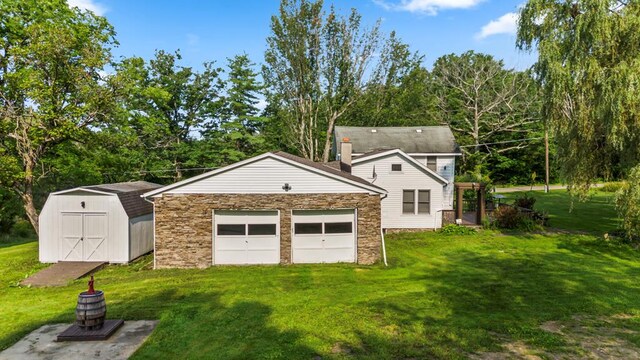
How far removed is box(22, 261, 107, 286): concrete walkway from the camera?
13.4m

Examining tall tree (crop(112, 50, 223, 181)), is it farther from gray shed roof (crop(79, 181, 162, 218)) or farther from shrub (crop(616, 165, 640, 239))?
shrub (crop(616, 165, 640, 239))

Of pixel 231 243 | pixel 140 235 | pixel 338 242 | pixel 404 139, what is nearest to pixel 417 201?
pixel 404 139

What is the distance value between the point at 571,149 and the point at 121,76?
25.9 metres

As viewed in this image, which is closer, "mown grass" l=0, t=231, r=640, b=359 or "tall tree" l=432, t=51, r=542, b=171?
"mown grass" l=0, t=231, r=640, b=359

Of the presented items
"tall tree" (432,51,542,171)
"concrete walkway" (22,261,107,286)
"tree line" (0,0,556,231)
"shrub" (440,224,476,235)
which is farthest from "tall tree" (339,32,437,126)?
"concrete walkway" (22,261,107,286)

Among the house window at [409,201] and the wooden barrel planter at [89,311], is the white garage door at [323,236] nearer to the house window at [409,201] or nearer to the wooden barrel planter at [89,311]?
the wooden barrel planter at [89,311]

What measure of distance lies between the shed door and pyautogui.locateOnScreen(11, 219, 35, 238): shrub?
22202mm

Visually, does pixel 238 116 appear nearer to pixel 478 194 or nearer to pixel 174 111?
pixel 174 111

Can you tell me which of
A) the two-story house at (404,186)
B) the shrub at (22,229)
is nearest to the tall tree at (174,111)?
the shrub at (22,229)

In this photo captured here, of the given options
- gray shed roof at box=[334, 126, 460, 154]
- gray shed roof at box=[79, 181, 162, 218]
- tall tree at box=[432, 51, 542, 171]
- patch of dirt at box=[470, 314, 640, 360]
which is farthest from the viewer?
tall tree at box=[432, 51, 542, 171]

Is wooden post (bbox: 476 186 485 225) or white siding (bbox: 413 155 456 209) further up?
white siding (bbox: 413 155 456 209)

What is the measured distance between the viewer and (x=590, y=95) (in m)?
17.5

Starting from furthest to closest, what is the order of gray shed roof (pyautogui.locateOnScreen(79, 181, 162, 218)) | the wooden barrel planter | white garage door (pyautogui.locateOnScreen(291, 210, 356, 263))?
gray shed roof (pyautogui.locateOnScreen(79, 181, 162, 218)) → white garage door (pyautogui.locateOnScreen(291, 210, 356, 263)) → the wooden barrel planter

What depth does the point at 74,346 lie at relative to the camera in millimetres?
8188
